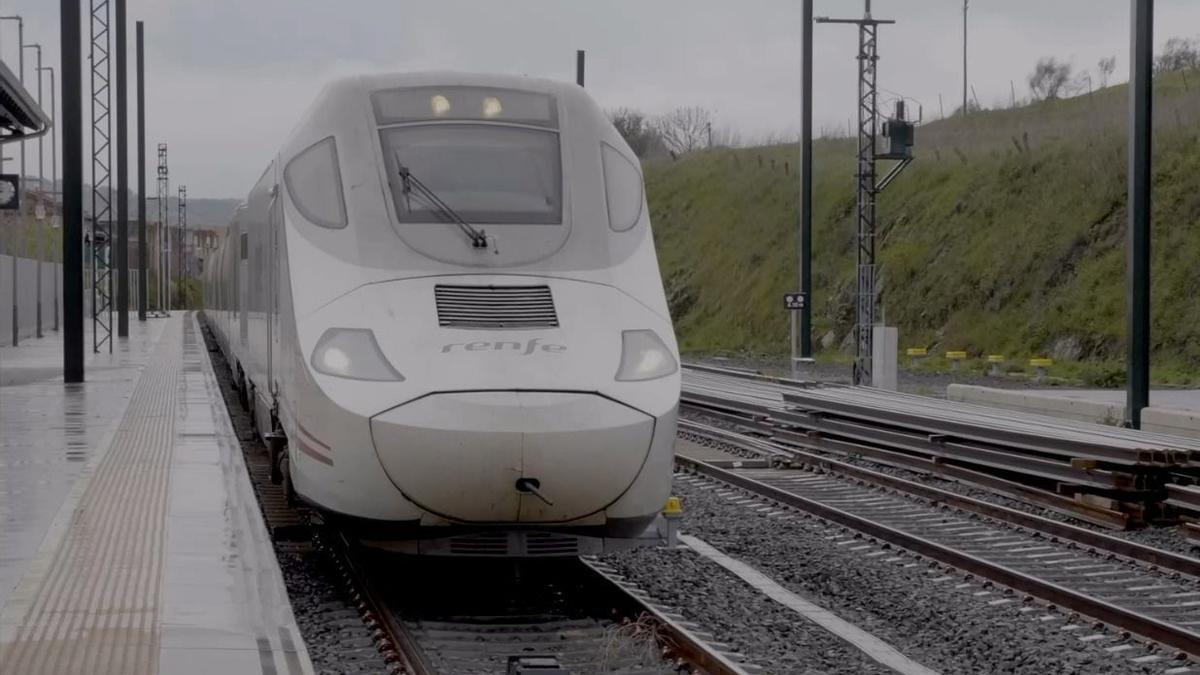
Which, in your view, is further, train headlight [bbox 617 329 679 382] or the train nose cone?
train headlight [bbox 617 329 679 382]

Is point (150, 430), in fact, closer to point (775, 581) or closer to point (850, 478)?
point (850, 478)

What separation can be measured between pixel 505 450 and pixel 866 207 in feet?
71.9

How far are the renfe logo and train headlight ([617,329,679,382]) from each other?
383 millimetres

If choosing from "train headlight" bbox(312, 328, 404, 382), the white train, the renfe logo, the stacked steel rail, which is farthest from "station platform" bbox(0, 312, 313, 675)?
the stacked steel rail

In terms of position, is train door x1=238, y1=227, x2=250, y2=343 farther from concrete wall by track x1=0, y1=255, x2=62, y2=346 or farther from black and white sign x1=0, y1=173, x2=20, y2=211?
concrete wall by track x1=0, y1=255, x2=62, y2=346

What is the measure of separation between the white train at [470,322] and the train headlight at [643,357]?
0.04ft

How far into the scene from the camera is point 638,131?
9125 centimetres

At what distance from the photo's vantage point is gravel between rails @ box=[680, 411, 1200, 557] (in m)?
12.3

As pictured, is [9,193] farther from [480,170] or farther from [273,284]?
[480,170]

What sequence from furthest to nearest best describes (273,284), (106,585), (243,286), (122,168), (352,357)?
(122,168) < (243,286) < (273,284) < (352,357) < (106,585)

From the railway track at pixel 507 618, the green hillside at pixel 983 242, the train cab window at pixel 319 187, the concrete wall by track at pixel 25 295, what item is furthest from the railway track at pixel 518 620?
the concrete wall by track at pixel 25 295

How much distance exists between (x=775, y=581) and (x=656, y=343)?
255 cm

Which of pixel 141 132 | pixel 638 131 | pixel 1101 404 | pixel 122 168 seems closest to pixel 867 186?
pixel 1101 404

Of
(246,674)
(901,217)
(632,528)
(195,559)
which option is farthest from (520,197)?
(901,217)
